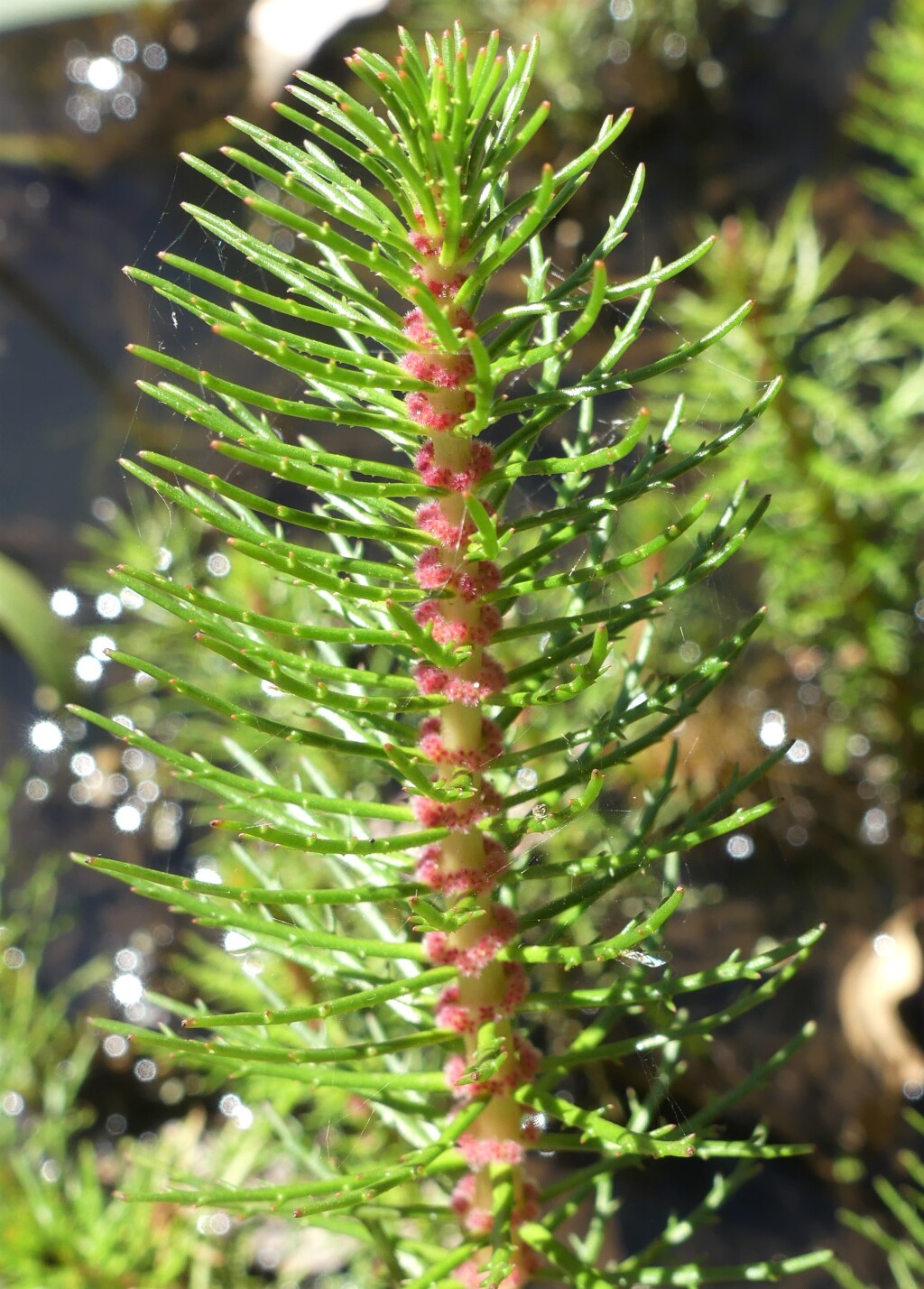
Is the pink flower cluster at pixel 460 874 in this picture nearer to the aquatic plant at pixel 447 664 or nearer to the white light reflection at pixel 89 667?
the aquatic plant at pixel 447 664

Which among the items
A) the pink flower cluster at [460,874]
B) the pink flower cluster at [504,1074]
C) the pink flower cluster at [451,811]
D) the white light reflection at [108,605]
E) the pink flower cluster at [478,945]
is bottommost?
the white light reflection at [108,605]

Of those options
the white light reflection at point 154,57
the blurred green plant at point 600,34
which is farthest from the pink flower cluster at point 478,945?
the white light reflection at point 154,57

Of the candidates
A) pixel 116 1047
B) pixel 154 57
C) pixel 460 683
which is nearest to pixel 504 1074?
pixel 460 683

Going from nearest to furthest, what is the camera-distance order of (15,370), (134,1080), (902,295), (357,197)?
(357,197)
(134,1080)
(902,295)
(15,370)

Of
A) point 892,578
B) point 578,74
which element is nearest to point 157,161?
point 578,74

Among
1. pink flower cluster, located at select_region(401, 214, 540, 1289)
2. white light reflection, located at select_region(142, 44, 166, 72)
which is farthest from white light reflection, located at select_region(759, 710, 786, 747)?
white light reflection, located at select_region(142, 44, 166, 72)

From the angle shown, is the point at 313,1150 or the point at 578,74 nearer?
the point at 313,1150

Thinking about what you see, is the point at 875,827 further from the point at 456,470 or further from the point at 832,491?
the point at 456,470

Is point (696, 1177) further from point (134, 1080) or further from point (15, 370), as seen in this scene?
point (15, 370)
